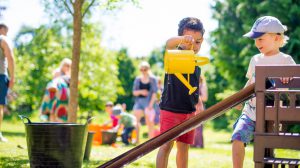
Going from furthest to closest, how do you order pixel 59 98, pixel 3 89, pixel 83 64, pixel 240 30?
pixel 83 64
pixel 240 30
pixel 59 98
pixel 3 89

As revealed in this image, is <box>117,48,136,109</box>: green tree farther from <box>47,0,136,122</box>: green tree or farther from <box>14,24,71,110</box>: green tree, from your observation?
<box>47,0,136,122</box>: green tree

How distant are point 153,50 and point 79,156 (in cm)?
5288

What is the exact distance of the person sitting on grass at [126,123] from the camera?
1059 cm

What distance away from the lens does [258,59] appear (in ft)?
14.3

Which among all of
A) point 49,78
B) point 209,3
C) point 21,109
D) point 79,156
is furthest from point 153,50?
point 79,156

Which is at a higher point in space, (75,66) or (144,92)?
(75,66)

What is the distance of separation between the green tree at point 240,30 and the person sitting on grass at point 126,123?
13.0 feet

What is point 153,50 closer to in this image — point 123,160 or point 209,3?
point 209,3

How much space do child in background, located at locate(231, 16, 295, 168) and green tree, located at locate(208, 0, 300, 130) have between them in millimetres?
9288

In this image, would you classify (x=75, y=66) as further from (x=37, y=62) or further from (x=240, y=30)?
(x=37, y=62)

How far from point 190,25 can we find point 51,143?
137cm

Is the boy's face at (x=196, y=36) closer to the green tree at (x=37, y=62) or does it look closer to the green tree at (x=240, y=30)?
the green tree at (x=240, y=30)

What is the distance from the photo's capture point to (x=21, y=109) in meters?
34.1

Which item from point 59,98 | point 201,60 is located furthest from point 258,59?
point 59,98
